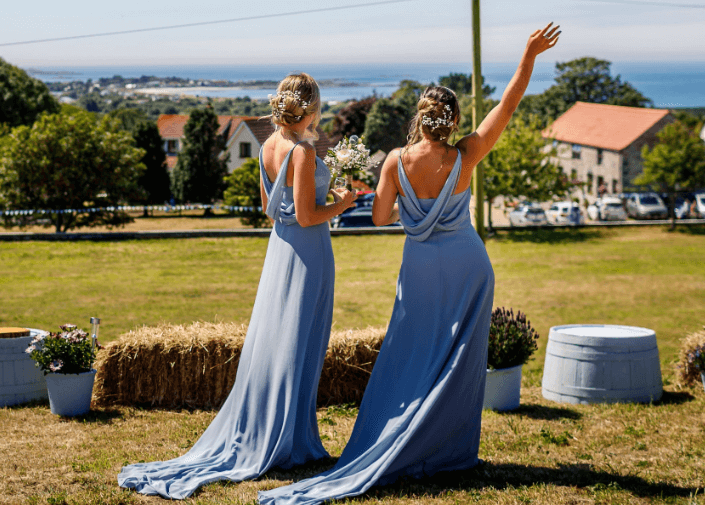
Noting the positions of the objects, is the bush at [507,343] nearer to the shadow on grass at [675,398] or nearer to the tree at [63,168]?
the shadow on grass at [675,398]

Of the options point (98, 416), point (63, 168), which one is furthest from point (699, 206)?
point (98, 416)

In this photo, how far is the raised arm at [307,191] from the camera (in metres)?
5.12

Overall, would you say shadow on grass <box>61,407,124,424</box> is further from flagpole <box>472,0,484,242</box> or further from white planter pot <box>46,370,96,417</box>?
flagpole <box>472,0,484,242</box>

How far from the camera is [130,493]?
4992 millimetres

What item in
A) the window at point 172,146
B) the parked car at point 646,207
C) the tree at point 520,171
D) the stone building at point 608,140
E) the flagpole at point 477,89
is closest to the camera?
the flagpole at point 477,89

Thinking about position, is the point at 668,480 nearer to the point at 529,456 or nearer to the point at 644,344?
the point at 529,456

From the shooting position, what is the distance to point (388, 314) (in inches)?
605

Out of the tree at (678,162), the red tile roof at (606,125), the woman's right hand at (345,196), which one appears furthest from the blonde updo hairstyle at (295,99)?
the red tile roof at (606,125)

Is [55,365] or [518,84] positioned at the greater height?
[518,84]

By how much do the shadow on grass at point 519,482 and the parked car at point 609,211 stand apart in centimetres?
4130

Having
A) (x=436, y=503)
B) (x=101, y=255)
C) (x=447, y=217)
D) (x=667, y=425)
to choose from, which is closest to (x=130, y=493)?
(x=436, y=503)

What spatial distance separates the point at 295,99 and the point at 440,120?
1.04 m

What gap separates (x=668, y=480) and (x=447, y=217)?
2.50 metres

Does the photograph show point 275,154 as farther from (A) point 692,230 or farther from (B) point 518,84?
(A) point 692,230
